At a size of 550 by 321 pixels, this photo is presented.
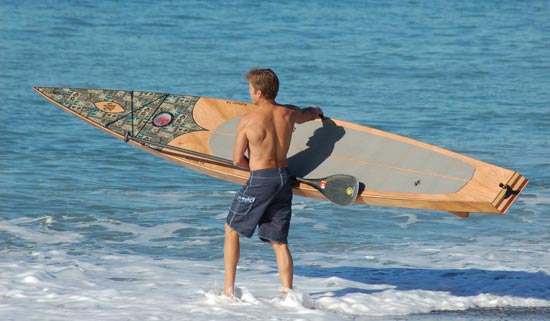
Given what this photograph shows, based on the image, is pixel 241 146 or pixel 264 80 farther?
pixel 241 146

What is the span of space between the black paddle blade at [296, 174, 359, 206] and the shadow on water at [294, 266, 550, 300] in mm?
771

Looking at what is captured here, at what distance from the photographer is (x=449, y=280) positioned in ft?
23.7

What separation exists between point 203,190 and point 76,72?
7.79 metres

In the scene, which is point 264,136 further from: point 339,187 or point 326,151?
point 326,151

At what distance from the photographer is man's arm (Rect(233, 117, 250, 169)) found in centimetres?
584

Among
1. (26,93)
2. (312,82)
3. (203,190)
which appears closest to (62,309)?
(203,190)

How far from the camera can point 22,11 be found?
2448cm

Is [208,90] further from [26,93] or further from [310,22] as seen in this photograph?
[310,22]

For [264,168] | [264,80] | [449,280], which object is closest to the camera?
[264,80]

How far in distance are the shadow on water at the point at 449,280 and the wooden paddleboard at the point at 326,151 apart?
81 centimetres

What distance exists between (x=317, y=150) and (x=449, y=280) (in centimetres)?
140

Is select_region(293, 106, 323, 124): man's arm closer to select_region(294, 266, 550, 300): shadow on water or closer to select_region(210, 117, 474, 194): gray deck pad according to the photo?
select_region(210, 117, 474, 194): gray deck pad

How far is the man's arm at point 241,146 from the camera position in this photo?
19.1 ft

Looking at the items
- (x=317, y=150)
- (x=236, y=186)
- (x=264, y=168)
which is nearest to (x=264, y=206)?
(x=264, y=168)
